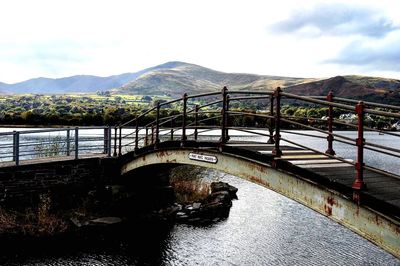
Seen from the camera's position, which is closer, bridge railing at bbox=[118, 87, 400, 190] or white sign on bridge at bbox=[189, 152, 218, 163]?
bridge railing at bbox=[118, 87, 400, 190]

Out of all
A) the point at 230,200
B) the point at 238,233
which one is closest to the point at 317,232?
the point at 238,233

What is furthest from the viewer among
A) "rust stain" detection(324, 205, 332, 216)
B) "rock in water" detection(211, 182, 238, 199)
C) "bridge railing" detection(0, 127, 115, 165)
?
"rock in water" detection(211, 182, 238, 199)

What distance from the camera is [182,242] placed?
1536 centimetres

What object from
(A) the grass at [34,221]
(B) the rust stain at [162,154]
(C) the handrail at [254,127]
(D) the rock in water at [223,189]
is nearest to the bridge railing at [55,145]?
(C) the handrail at [254,127]

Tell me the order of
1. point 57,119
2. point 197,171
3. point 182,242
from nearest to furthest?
point 182,242 < point 197,171 < point 57,119

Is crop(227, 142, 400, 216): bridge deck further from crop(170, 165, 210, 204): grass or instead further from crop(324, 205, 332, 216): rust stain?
crop(170, 165, 210, 204): grass

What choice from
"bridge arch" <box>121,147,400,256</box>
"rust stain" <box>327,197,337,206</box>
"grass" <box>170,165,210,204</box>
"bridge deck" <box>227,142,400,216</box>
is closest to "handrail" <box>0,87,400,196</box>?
"bridge deck" <box>227,142,400,216</box>

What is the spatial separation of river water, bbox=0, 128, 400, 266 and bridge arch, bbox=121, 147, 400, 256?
352cm

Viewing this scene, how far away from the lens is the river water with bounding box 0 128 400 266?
13375mm

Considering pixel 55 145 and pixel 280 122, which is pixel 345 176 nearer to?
pixel 280 122

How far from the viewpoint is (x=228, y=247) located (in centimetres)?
1474

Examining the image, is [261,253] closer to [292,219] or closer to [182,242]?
[182,242]

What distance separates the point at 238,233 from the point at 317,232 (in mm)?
3302

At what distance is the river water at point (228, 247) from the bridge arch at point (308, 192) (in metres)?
3.52
